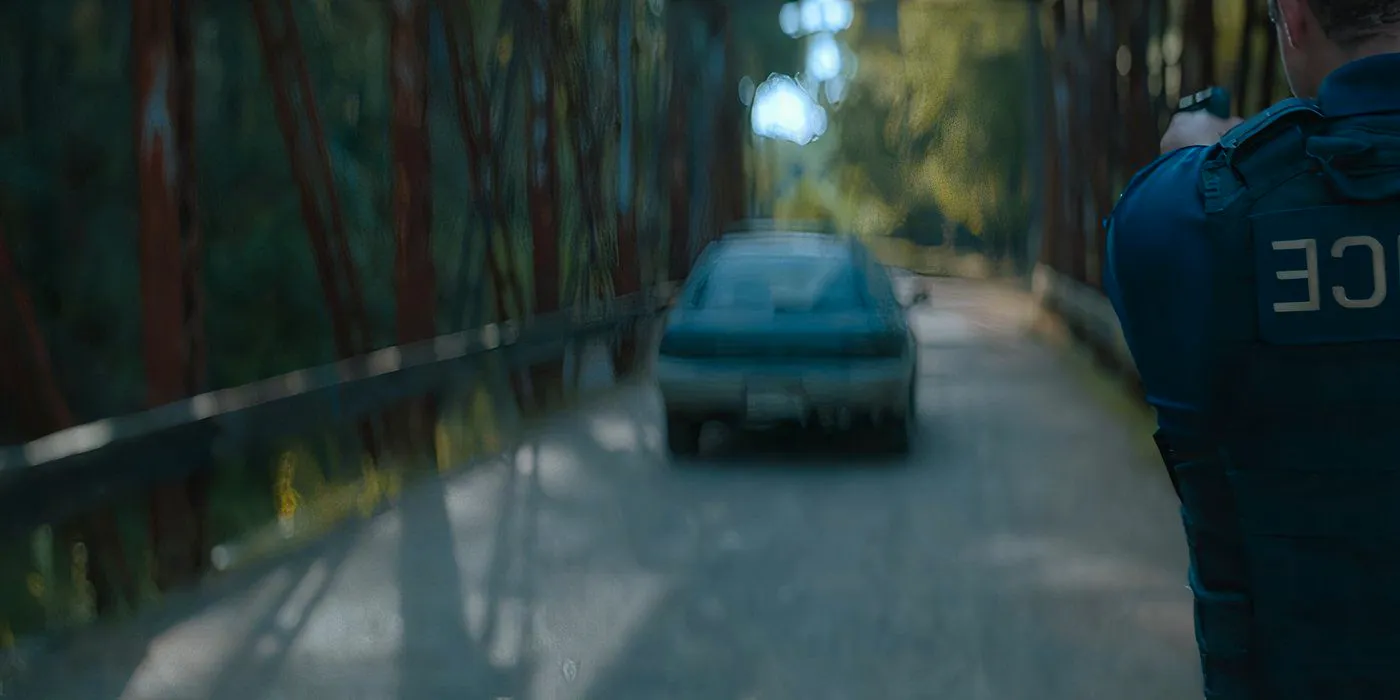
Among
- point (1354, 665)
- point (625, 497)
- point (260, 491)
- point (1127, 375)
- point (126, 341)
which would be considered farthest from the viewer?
point (1127, 375)

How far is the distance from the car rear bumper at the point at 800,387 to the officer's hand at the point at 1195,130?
27.5 ft

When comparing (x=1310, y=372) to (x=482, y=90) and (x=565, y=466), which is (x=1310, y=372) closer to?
(x=565, y=466)

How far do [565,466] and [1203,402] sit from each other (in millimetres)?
9194

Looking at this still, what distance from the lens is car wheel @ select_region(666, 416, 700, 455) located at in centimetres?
1098

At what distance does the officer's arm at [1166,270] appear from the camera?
1.91 meters

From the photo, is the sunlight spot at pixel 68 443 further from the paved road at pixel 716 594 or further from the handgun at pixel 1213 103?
the handgun at pixel 1213 103

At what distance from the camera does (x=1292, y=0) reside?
1.92 metres

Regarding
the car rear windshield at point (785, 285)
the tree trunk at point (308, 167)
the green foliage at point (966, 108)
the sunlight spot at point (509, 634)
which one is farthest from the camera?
the green foliage at point (966, 108)

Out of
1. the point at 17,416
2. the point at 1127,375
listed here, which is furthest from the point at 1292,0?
the point at 1127,375

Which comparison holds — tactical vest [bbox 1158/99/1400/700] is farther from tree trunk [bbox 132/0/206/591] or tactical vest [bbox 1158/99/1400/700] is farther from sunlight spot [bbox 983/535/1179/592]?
tree trunk [bbox 132/0/206/591]

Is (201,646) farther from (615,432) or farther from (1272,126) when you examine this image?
(615,432)

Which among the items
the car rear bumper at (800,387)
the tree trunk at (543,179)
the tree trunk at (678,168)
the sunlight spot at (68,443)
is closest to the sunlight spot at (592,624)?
the sunlight spot at (68,443)

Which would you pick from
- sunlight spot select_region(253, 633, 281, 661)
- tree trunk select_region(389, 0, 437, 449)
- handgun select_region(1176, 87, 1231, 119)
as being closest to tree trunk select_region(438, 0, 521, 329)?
tree trunk select_region(389, 0, 437, 449)

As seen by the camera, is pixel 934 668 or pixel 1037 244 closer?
pixel 934 668
